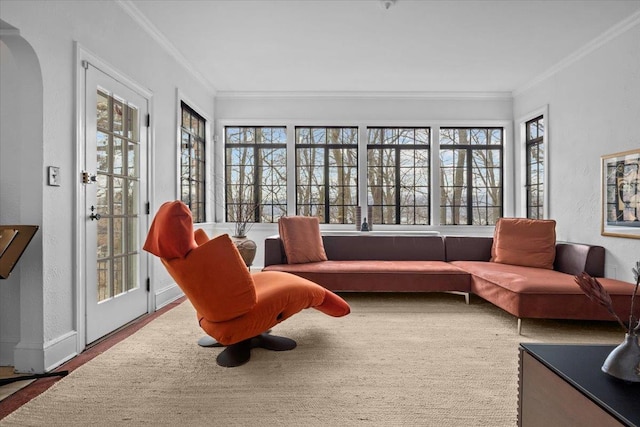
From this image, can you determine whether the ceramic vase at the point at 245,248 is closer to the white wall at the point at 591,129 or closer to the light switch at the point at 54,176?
the light switch at the point at 54,176

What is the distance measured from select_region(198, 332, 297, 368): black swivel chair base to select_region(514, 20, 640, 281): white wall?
3.17 meters

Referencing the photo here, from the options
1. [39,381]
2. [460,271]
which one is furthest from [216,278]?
[460,271]

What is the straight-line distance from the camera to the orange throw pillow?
13.2 feet

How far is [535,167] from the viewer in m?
5.18

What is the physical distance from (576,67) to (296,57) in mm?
3131

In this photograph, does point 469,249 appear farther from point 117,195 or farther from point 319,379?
point 117,195

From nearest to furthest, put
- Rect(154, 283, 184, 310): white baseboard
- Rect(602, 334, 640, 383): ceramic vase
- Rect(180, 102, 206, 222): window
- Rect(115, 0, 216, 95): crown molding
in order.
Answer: Rect(602, 334, 640, 383): ceramic vase → Rect(115, 0, 216, 95): crown molding → Rect(154, 283, 184, 310): white baseboard → Rect(180, 102, 206, 222): window

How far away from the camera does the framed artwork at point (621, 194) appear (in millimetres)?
3336

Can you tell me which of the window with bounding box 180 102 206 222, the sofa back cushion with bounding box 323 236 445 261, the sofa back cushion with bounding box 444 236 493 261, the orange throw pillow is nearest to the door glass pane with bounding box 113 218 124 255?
the window with bounding box 180 102 206 222

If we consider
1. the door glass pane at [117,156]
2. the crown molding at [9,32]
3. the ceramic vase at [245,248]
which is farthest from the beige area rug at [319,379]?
the crown molding at [9,32]

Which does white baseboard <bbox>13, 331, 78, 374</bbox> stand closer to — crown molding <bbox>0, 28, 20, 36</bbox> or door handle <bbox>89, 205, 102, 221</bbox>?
door handle <bbox>89, 205, 102, 221</bbox>

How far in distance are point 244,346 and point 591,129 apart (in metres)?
4.04

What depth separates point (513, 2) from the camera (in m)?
3.10

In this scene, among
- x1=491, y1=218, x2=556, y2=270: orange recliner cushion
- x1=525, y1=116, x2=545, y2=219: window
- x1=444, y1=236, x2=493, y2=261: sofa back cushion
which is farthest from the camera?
x1=525, y1=116, x2=545, y2=219: window
